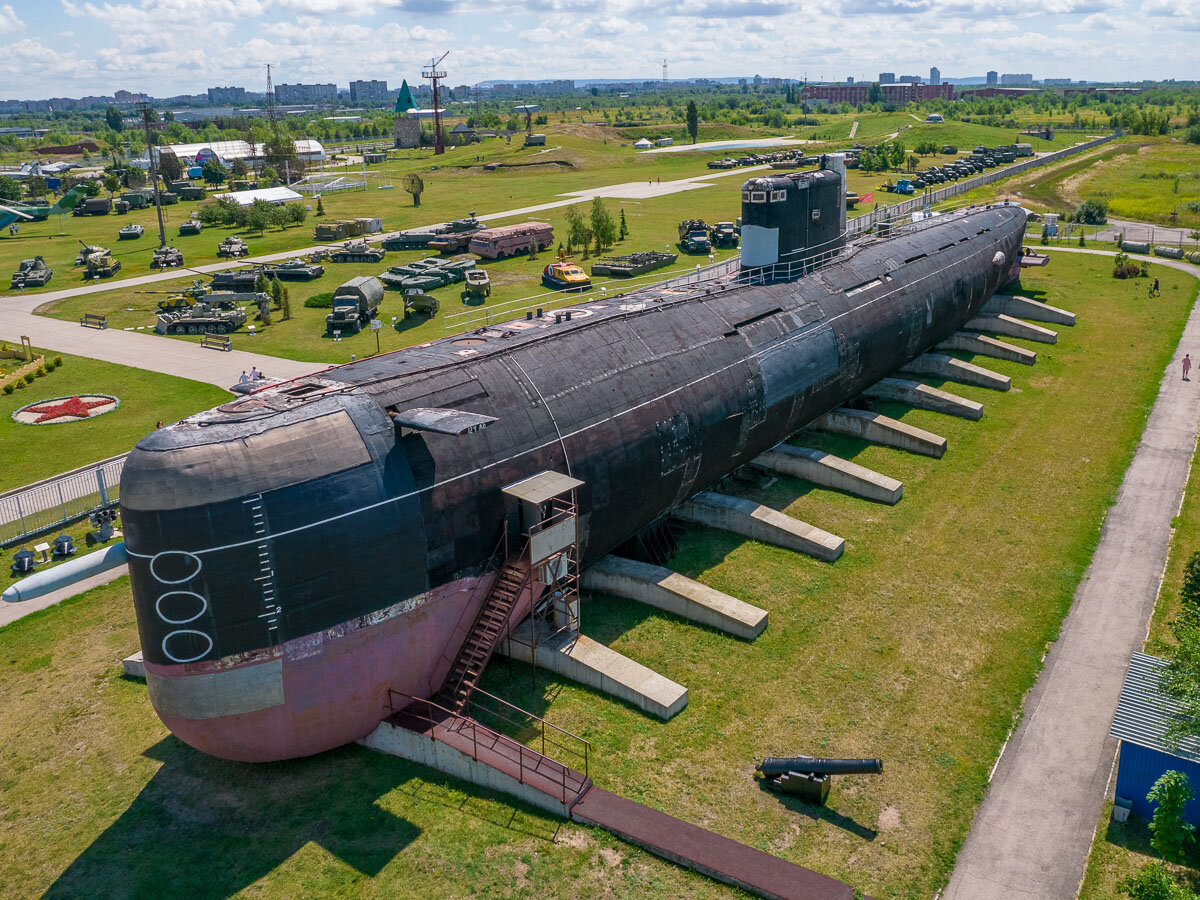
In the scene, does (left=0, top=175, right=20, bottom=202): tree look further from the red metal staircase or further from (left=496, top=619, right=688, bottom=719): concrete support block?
the red metal staircase

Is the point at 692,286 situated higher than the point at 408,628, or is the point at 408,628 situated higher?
the point at 692,286

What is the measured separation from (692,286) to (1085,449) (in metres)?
19.5

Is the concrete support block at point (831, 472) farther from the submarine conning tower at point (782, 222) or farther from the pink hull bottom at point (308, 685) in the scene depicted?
the pink hull bottom at point (308, 685)

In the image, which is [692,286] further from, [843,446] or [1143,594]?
[1143,594]

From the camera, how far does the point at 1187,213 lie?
95125mm

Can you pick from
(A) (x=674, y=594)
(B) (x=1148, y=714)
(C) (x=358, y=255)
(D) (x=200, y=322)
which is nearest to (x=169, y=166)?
(C) (x=358, y=255)

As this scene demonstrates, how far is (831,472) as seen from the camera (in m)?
35.2

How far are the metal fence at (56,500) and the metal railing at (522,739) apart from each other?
1788cm

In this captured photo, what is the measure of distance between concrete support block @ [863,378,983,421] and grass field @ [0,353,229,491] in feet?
112

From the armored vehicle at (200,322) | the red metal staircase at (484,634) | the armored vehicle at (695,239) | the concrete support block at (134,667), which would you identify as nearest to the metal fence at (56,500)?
the concrete support block at (134,667)

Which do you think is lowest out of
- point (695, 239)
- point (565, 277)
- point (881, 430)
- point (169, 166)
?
point (881, 430)

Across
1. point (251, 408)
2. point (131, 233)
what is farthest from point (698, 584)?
point (131, 233)

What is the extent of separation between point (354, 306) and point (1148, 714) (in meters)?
50.7

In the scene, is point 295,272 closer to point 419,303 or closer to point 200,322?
point 200,322
